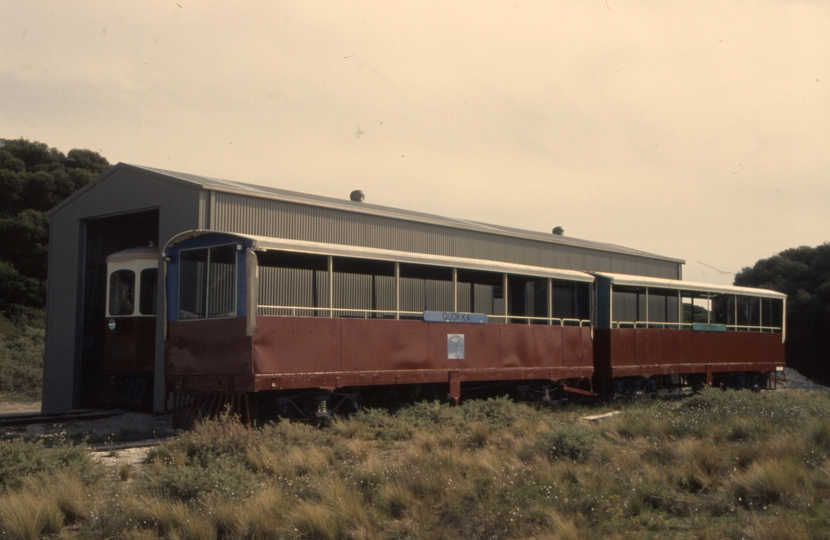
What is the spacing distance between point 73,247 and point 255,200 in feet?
16.6

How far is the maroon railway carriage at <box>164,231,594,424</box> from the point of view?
12.7 metres

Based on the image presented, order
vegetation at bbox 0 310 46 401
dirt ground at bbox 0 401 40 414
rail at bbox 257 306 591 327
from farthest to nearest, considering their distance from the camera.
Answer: vegetation at bbox 0 310 46 401
dirt ground at bbox 0 401 40 414
rail at bbox 257 306 591 327

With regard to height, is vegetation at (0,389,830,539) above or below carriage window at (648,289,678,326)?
below

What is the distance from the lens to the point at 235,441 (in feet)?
34.4

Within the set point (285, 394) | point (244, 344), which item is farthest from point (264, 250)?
point (285, 394)

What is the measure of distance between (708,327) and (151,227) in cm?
1458

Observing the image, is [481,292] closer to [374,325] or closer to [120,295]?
[374,325]

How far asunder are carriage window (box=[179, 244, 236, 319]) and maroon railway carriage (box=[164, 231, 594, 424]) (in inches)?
0.7

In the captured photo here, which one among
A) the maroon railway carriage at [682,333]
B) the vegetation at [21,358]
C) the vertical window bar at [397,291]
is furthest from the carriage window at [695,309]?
the vegetation at [21,358]

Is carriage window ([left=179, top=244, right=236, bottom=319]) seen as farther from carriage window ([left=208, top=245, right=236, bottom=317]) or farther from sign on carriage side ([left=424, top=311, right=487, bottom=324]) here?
sign on carriage side ([left=424, top=311, right=487, bottom=324])

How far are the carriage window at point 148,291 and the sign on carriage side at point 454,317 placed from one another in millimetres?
6121

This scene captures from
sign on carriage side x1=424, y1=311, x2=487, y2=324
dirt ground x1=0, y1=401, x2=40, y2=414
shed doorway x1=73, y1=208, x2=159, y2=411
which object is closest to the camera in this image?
sign on carriage side x1=424, y1=311, x2=487, y2=324

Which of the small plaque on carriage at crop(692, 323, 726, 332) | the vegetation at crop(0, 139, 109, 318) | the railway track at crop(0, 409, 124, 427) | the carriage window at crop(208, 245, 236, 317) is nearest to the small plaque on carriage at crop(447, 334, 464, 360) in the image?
the carriage window at crop(208, 245, 236, 317)

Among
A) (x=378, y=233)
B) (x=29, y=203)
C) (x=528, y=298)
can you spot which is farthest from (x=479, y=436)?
(x=29, y=203)
